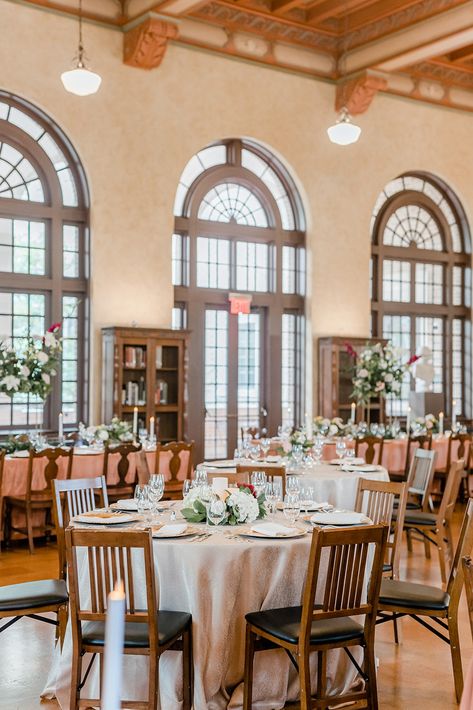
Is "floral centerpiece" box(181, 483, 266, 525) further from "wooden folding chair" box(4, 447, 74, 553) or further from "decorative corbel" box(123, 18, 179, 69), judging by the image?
"decorative corbel" box(123, 18, 179, 69)

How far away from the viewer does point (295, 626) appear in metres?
3.94

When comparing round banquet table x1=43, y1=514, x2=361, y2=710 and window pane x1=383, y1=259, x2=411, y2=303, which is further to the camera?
window pane x1=383, y1=259, x2=411, y2=303

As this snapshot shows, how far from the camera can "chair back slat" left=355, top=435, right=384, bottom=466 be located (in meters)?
9.89

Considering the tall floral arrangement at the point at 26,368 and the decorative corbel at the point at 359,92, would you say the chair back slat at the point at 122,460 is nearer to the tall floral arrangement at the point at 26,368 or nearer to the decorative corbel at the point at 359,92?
the tall floral arrangement at the point at 26,368

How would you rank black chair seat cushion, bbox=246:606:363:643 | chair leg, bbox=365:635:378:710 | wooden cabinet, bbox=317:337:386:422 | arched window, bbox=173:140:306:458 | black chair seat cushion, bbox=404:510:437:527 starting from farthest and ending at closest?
wooden cabinet, bbox=317:337:386:422
arched window, bbox=173:140:306:458
black chair seat cushion, bbox=404:510:437:527
chair leg, bbox=365:635:378:710
black chair seat cushion, bbox=246:606:363:643

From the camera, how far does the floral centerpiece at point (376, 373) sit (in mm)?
11867

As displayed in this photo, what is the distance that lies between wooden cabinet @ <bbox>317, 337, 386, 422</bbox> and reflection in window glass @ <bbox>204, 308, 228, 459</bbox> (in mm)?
1439

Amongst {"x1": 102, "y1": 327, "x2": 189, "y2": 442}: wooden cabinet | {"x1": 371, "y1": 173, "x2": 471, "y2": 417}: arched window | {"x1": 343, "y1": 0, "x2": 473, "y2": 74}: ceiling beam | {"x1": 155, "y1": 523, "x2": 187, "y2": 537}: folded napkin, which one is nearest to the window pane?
{"x1": 371, "y1": 173, "x2": 471, "y2": 417}: arched window

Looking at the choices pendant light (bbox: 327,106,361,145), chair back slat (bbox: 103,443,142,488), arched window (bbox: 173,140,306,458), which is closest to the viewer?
chair back slat (bbox: 103,443,142,488)

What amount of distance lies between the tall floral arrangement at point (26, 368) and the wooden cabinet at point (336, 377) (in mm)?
4750

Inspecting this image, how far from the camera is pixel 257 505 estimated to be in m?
4.68

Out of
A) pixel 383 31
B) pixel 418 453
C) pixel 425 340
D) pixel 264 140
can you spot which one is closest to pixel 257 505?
pixel 418 453

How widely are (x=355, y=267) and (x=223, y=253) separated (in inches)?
86.5

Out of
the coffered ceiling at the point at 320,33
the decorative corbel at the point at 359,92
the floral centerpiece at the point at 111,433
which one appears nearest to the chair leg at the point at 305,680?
the floral centerpiece at the point at 111,433
